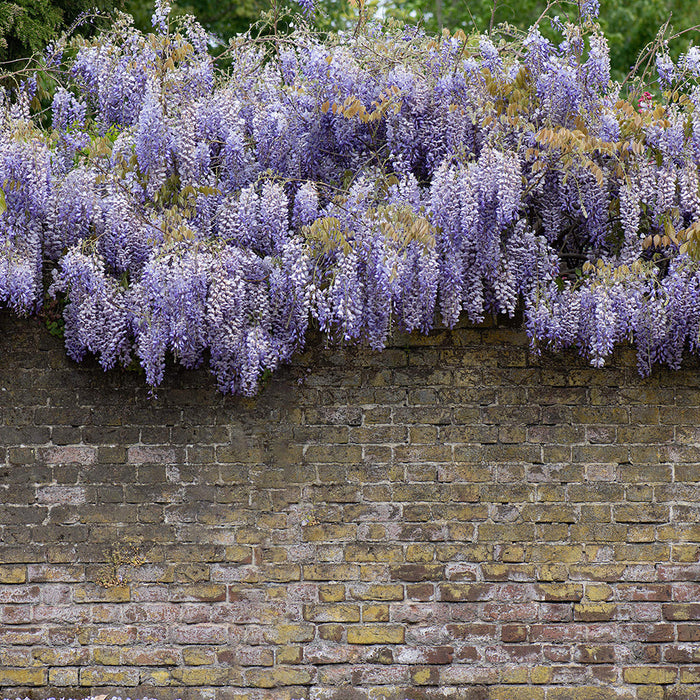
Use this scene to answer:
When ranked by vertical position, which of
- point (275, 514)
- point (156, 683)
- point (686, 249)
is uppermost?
point (686, 249)

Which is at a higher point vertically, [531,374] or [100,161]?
[100,161]

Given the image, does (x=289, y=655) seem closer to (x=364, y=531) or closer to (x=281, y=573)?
(x=281, y=573)

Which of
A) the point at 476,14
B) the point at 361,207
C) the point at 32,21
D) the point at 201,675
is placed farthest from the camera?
the point at 476,14

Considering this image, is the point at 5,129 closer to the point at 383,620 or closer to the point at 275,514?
the point at 275,514

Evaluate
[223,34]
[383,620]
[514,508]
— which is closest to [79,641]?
[383,620]

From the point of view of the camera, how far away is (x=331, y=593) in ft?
13.0

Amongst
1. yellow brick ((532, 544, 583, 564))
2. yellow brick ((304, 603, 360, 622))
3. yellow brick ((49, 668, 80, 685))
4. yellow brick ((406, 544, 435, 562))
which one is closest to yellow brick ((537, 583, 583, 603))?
yellow brick ((532, 544, 583, 564))

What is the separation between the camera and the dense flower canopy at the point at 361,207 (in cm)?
377

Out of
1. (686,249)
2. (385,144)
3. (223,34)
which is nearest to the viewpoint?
(686,249)

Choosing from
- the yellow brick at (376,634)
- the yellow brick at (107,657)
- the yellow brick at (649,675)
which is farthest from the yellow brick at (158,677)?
the yellow brick at (649,675)

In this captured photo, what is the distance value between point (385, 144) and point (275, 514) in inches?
74.2

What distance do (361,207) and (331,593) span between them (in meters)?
1.82

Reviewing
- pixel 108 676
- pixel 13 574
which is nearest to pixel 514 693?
pixel 108 676

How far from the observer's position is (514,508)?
3.98 metres
